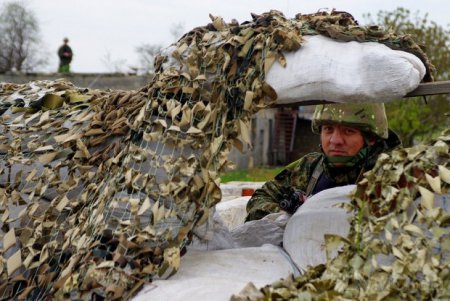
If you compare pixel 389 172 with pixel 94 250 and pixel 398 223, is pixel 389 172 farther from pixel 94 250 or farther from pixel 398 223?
pixel 94 250

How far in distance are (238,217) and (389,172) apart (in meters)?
2.40

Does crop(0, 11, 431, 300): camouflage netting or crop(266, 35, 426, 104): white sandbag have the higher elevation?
crop(266, 35, 426, 104): white sandbag

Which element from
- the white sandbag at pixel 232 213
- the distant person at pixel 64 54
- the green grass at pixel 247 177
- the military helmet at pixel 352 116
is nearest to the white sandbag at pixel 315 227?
the military helmet at pixel 352 116

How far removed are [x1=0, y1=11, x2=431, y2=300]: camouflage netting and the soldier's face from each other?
2.66ft

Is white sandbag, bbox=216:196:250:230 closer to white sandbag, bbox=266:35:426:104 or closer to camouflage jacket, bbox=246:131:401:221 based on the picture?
camouflage jacket, bbox=246:131:401:221

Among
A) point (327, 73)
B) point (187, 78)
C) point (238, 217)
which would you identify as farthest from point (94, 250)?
point (238, 217)

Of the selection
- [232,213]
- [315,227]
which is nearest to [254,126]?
[232,213]

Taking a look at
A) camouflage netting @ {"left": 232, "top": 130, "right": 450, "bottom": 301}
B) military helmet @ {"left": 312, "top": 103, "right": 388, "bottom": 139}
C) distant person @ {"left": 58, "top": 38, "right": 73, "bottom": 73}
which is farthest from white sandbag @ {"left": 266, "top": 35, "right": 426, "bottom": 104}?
distant person @ {"left": 58, "top": 38, "right": 73, "bottom": 73}

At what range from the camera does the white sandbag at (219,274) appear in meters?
2.62

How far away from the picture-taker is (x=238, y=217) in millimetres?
4820

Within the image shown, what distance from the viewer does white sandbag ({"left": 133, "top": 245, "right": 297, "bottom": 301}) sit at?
2.62 metres

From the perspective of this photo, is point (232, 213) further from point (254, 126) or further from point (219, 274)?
point (254, 126)

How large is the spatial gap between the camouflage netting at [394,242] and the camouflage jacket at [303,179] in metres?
1.33

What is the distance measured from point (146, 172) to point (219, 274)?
17.2 inches
